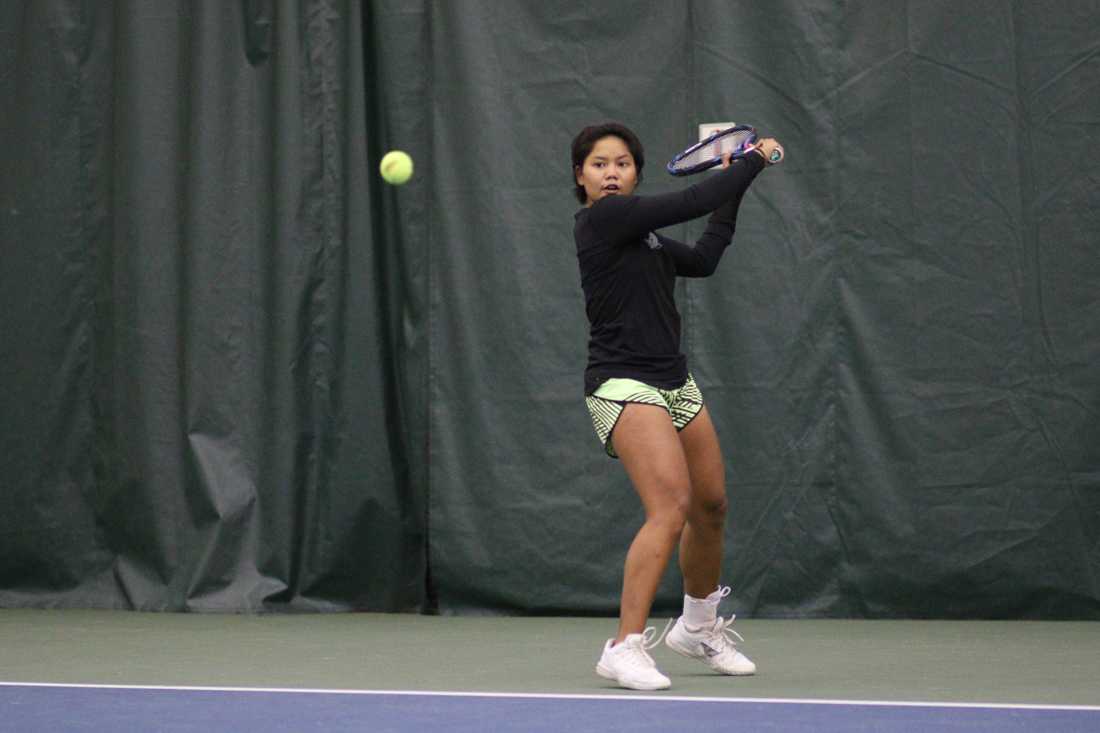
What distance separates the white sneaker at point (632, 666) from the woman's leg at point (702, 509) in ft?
1.19

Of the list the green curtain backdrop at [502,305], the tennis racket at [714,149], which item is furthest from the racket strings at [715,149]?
the green curtain backdrop at [502,305]

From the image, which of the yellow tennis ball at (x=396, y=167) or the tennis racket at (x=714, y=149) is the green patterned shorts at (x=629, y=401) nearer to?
the tennis racket at (x=714, y=149)

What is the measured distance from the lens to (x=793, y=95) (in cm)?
604

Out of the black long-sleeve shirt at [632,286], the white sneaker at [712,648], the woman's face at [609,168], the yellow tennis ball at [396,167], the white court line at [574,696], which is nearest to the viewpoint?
the white court line at [574,696]

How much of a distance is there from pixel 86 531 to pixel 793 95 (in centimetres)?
317

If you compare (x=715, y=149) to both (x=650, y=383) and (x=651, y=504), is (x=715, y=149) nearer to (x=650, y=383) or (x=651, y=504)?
(x=650, y=383)

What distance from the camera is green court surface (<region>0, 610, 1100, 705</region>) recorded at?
4.02 m

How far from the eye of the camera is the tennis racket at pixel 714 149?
166 inches

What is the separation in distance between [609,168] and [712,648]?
4.03 feet

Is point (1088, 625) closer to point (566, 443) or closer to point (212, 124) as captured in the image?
point (566, 443)

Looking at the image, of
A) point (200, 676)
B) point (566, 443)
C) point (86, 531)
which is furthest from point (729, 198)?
point (86, 531)

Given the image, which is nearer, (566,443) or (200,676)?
(200,676)

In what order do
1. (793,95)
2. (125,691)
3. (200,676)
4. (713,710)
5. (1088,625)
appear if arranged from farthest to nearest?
(793,95)
(1088,625)
(200,676)
(125,691)
(713,710)

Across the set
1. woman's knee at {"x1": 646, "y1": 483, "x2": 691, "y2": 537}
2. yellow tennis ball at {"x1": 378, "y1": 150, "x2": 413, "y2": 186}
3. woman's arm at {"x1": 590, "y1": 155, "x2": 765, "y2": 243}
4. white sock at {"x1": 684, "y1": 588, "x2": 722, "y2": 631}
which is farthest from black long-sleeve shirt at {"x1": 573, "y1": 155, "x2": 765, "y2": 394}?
yellow tennis ball at {"x1": 378, "y1": 150, "x2": 413, "y2": 186}
